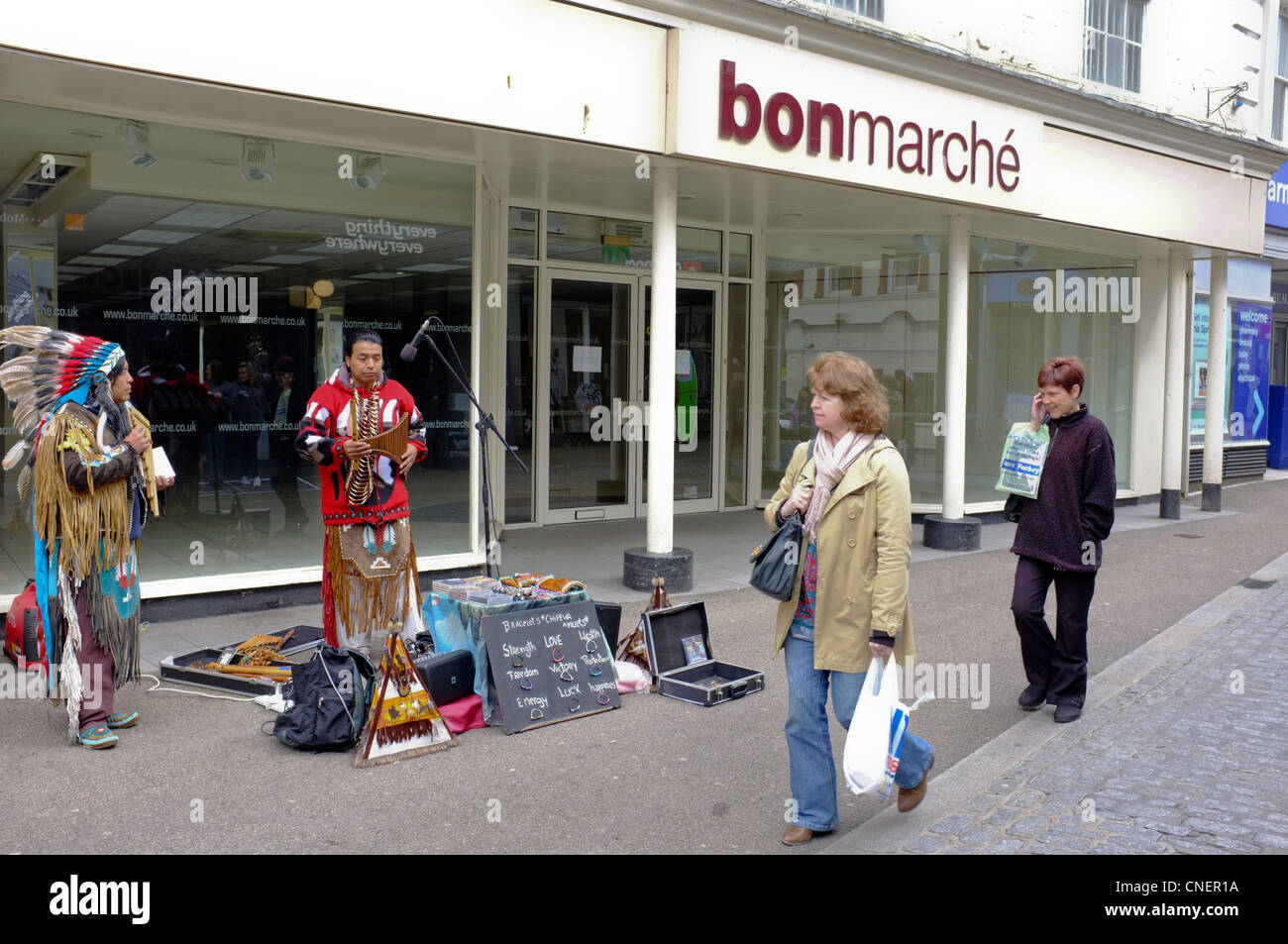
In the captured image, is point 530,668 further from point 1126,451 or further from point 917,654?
point 1126,451

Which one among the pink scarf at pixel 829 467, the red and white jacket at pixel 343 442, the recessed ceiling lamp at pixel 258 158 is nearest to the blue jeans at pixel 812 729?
the pink scarf at pixel 829 467

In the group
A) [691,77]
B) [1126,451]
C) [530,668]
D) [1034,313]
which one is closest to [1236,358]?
[1126,451]

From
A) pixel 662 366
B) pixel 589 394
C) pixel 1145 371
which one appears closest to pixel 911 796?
pixel 662 366

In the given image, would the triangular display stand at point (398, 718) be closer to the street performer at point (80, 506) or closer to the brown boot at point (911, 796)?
the street performer at point (80, 506)

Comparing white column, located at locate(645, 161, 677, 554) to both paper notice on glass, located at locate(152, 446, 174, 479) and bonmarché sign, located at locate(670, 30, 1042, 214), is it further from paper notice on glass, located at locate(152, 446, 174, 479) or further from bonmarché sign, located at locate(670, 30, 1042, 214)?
paper notice on glass, located at locate(152, 446, 174, 479)

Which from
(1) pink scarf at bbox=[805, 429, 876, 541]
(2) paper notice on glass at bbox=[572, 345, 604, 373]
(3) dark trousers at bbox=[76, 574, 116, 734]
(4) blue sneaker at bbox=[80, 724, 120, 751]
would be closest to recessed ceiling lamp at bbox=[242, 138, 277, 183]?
(3) dark trousers at bbox=[76, 574, 116, 734]

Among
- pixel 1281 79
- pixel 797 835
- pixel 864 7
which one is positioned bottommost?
pixel 797 835

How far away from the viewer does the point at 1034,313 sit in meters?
13.8

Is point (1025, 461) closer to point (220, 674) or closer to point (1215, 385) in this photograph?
point (220, 674)

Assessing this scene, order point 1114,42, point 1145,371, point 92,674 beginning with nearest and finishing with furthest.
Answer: point 92,674 < point 1114,42 < point 1145,371

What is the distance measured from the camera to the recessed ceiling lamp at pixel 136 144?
718 centimetres

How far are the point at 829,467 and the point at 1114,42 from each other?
1095 centimetres

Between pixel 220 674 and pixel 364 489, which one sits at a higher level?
pixel 364 489

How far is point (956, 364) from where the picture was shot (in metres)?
11.4
